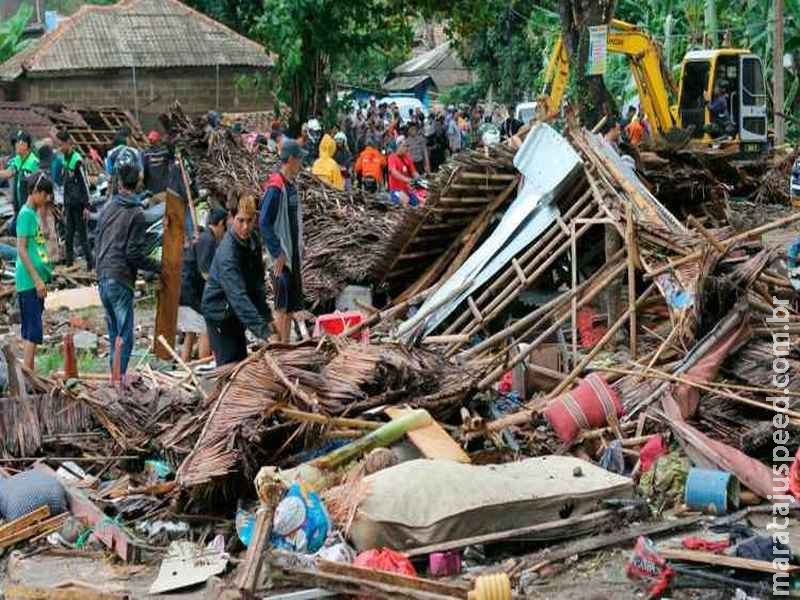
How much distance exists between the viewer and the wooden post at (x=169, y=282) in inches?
472

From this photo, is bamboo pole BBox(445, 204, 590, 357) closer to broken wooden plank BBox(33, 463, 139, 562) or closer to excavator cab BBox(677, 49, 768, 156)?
broken wooden plank BBox(33, 463, 139, 562)

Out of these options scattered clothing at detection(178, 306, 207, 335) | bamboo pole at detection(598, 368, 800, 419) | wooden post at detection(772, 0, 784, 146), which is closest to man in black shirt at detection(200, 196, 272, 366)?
scattered clothing at detection(178, 306, 207, 335)

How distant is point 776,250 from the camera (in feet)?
31.1

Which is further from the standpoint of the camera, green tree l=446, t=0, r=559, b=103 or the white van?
the white van

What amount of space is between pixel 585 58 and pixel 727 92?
214 inches

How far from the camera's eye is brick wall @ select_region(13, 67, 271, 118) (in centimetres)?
3356

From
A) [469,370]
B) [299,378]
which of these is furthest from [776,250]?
[299,378]

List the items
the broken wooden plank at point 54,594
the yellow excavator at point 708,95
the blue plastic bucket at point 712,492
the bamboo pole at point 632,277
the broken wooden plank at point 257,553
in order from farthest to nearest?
the yellow excavator at point 708,95, the bamboo pole at point 632,277, the blue plastic bucket at point 712,492, the broken wooden plank at point 54,594, the broken wooden plank at point 257,553

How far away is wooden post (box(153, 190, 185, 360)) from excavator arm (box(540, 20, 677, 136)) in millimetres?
13217

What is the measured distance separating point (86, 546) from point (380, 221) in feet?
23.5

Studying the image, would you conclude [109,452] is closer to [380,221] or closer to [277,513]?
[277,513]

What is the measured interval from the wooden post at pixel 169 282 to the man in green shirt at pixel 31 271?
1013mm

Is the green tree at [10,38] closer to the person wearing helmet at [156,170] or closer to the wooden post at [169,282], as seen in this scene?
the person wearing helmet at [156,170]

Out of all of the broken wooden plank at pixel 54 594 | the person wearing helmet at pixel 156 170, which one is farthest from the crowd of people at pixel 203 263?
the broken wooden plank at pixel 54 594
